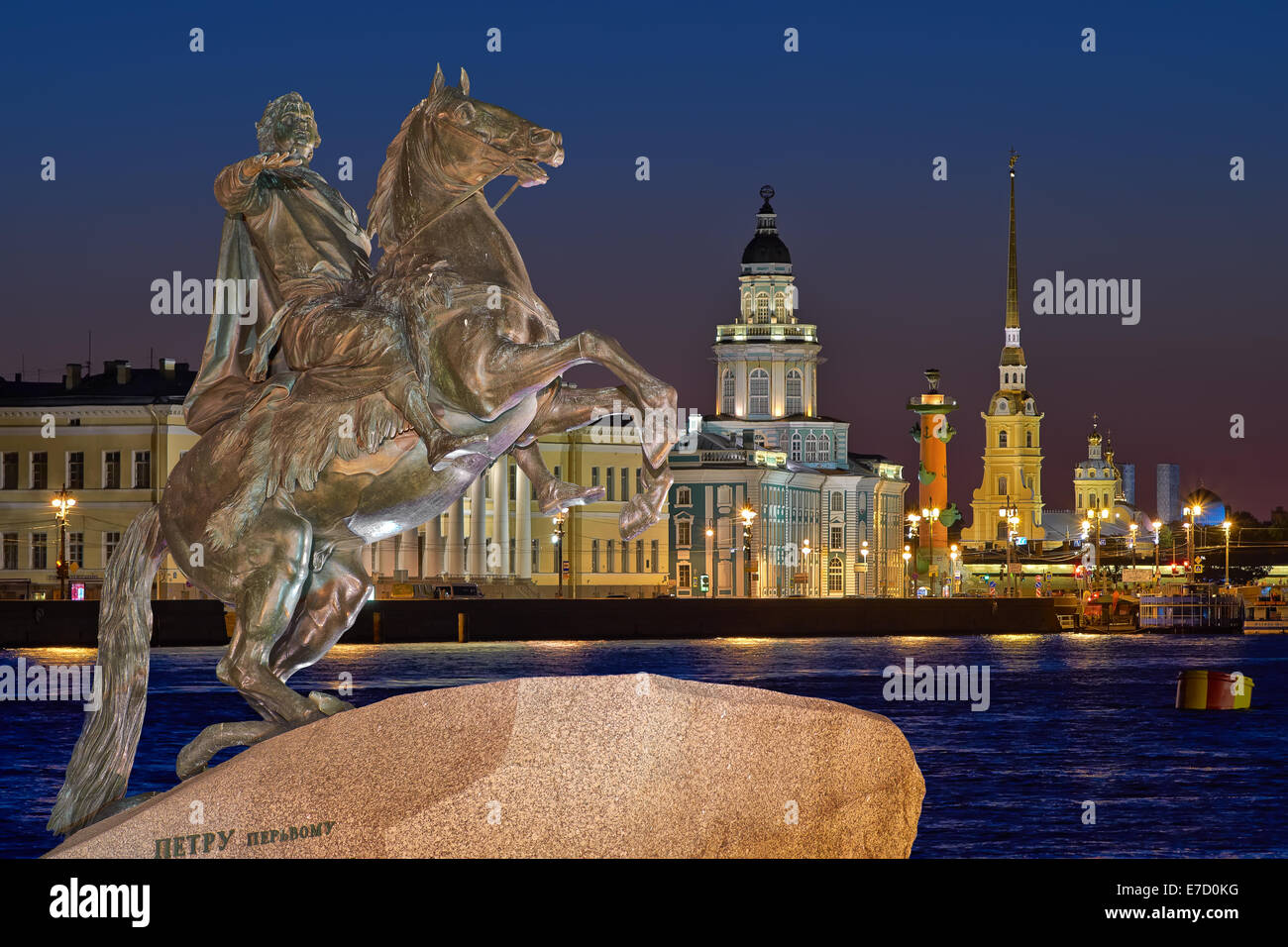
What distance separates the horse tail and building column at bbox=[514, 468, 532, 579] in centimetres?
8174

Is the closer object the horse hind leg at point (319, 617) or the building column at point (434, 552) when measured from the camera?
the horse hind leg at point (319, 617)

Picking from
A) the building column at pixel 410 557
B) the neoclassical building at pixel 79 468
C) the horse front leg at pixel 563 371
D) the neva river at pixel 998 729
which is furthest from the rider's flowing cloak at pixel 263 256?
the building column at pixel 410 557

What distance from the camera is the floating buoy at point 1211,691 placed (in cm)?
3959

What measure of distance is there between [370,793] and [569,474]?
272ft

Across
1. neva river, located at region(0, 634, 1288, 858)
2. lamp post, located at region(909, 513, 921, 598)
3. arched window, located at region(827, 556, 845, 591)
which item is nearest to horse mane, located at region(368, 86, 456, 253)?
neva river, located at region(0, 634, 1288, 858)

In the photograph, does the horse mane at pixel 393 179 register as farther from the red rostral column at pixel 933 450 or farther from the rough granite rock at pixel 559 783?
the red rostral column at pixel 933 450

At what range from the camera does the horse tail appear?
8.73 meters

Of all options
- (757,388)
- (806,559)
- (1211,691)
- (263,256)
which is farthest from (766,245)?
(263,256)

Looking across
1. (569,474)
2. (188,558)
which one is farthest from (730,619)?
(188,558)

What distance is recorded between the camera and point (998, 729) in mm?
34219

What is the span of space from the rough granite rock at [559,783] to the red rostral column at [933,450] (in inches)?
5360

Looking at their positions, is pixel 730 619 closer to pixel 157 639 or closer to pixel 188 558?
pixel 157 639

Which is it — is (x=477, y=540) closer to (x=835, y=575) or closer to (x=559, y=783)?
(x=835, y=575)
